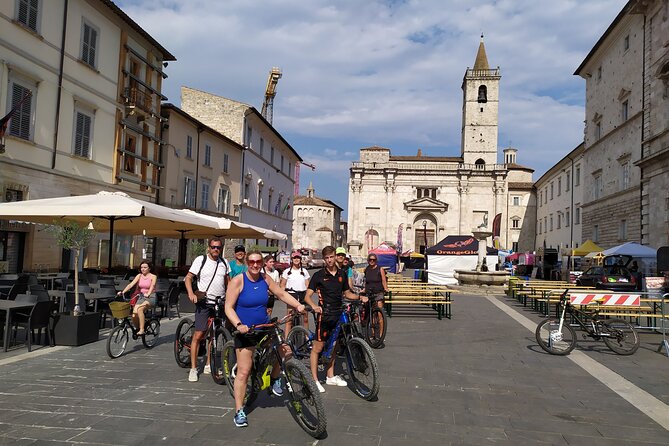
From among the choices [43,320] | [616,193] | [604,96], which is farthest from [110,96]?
[604,96]

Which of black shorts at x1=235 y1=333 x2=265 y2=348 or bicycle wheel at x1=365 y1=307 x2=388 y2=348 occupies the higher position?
black shorts at x1=235 y1=333 x2=265 y2=348

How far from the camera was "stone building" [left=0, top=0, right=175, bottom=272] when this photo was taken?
609 inches

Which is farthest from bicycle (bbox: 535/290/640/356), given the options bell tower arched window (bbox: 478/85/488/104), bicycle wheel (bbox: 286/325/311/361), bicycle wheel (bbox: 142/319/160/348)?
bell tower arched window (bbox: 478/85/488/104)

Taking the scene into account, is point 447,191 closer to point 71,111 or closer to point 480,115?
point 480,115

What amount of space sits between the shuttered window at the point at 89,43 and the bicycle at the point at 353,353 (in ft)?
56.5

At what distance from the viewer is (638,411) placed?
17.7ft

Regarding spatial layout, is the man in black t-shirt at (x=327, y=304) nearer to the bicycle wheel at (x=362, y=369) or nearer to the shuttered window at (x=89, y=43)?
the bicycle wheel at (x=362, y=369)

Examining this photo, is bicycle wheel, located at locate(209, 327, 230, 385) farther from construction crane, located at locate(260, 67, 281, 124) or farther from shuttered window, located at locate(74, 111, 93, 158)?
construction crane, located at locate(260, 67, 281, 124)

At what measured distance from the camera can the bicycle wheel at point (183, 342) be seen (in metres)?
6.97

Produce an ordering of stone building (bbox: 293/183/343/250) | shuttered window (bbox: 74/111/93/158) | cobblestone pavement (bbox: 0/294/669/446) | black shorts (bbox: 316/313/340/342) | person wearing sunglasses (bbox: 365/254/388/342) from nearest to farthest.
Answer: cobblestone pavement (bbox: 0/294/669/446) < black shorts (bbox: 316/313/340/342) < person wearing sunglasses (bbox: 365/254/388/342) < shuttered window (bbox: 74/111/93/158) < stone building (bbox: 293/183/343/250)

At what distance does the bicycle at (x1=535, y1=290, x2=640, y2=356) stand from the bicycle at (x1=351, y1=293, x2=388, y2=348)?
2.77 m

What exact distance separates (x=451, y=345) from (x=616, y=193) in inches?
1049

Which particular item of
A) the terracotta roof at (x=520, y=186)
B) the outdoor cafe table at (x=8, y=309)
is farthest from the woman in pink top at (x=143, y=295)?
the terracotta roof at (x=520, y=186)

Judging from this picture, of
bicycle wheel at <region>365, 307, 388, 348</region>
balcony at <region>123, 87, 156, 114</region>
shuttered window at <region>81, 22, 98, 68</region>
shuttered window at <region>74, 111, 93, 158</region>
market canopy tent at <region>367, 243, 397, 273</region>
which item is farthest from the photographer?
market canopy tent at <region>367, 243, 397, 273</region>
